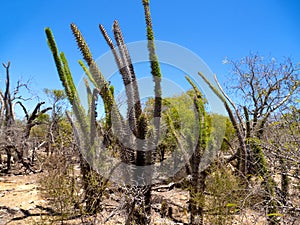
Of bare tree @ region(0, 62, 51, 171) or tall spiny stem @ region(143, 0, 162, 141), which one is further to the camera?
bare tree @ region(0, 62, 51, 171)

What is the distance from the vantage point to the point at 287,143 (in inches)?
114

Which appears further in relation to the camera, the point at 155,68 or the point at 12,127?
the point at 12,127

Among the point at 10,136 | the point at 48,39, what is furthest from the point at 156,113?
the point at 10,136

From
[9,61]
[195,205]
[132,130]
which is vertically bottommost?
[195,205]

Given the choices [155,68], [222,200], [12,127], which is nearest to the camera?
[222,200]

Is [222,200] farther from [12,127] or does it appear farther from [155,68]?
[12,127]

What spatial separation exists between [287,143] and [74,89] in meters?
4.97

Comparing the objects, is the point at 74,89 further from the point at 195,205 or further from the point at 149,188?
the point at 195,205

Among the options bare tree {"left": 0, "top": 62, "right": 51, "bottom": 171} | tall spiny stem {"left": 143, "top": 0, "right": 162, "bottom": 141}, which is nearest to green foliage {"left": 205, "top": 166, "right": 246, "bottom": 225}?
tall spiny stem {"left": 143, "top": 0, "right": 162, "bottom": 141}

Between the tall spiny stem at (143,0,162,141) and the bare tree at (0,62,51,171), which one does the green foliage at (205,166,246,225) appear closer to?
the tall spiny stem at (143,0,162,141)

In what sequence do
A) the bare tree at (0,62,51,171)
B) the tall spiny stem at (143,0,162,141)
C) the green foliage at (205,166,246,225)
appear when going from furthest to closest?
the bare tree at (0,62,51,171) < the tall spiny stem at (143,0,162,141) < the green foliage at (205,166,246,225)

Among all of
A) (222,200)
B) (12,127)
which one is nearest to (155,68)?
(222,200)

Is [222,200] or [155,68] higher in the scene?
[155,68]

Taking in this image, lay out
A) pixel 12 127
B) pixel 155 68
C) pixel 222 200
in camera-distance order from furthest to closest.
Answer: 1. pixel 12 127
2. pixel 155 68
3. pixel 222 200
